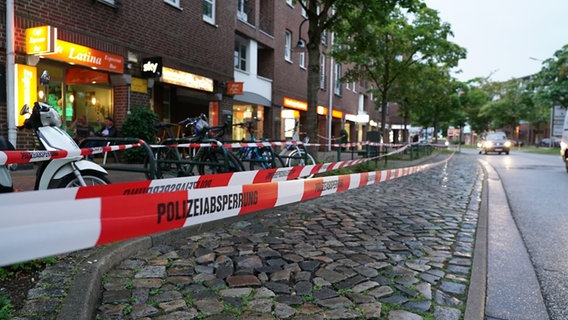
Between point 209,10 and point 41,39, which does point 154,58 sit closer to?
point 41,39

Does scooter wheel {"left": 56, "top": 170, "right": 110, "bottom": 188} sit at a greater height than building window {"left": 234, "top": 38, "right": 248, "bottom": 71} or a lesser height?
lesser

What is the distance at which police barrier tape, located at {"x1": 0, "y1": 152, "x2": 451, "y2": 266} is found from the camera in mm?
1394

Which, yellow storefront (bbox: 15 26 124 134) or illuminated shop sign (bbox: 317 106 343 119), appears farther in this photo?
illuminated shop sign (bbox: 317 106 343 119)

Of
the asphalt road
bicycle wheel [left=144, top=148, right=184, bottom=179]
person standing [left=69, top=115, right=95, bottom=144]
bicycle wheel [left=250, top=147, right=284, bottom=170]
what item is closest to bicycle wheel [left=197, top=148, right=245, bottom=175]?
bicycle wheel [left=144, top=148, right=184, bottom=179]

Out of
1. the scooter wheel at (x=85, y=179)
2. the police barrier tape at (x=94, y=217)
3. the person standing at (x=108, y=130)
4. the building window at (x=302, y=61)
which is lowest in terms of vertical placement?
the scooter wheel at (x=85, y=179)

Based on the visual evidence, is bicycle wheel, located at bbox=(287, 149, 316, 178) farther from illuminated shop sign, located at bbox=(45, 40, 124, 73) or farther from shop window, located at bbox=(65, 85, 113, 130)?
shop window, located at bbox=(65, 85, 113, 130)

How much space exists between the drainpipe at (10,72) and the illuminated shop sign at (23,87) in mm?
125

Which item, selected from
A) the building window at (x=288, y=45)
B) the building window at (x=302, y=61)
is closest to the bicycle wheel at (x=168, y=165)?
the building window at (x=288, y=45)

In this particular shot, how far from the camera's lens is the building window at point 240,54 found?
18969mm

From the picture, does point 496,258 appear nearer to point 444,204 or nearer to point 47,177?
point 444,204

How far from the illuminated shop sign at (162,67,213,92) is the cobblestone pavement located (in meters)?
8.58

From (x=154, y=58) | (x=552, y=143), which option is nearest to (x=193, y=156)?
(x=154, y=58)

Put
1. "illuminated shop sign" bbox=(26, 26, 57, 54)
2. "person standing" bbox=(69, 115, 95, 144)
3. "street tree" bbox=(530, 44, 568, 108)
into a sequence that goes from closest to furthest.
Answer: "illuminated shop sign" bbox=(26, 26, 57, 54) → "person standing" bbox=(69, 115, 95, 144) → "street tree" bbox=(530, 44, 568, 108)

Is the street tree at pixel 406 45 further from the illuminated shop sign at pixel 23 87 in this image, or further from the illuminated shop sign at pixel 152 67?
the illuminated shop sign at pixel 23 87
